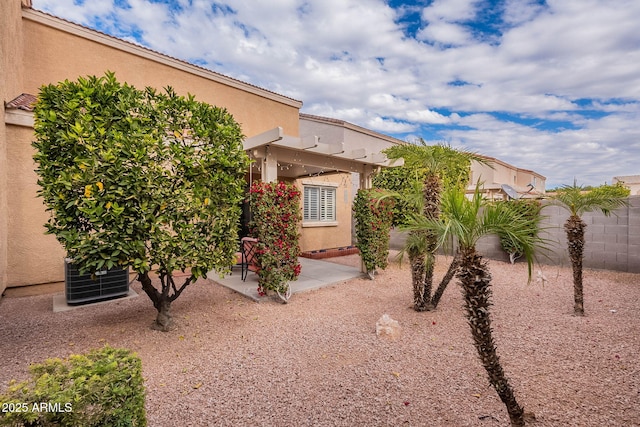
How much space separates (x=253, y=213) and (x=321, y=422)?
163 inches

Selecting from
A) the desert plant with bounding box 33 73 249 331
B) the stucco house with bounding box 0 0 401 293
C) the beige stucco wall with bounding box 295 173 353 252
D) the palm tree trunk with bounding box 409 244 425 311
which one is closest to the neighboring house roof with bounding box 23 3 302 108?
the stucco house with bounding box 0 0 401 293

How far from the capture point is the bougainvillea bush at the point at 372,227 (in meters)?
7.81

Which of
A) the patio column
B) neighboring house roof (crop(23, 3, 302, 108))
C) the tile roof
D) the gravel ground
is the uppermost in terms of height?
neighboring house roof (crop(23, 3, 302, 108))

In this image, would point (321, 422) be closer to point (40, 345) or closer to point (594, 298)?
point (40, 345)

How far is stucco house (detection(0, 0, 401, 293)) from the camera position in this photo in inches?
247

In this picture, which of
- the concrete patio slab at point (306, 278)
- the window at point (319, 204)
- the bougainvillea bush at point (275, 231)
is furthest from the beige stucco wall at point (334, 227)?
the bougainvillea bush at point (275, 231)

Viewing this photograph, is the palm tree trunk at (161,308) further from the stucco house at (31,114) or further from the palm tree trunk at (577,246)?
the palm tree trunk at (577,246)

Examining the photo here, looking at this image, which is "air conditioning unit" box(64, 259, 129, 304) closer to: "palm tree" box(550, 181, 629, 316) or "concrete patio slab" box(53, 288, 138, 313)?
"concrete patio slab" box(53, 288, 138, 313)

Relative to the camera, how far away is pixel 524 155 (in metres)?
18.1

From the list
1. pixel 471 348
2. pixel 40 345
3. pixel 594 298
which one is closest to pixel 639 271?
pixel 594 298

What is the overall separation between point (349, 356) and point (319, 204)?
30.6 feet

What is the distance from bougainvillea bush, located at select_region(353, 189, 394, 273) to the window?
4.55 meters

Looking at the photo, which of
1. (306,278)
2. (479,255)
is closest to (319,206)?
(306,278)

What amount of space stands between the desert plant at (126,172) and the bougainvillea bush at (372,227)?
418 cm
